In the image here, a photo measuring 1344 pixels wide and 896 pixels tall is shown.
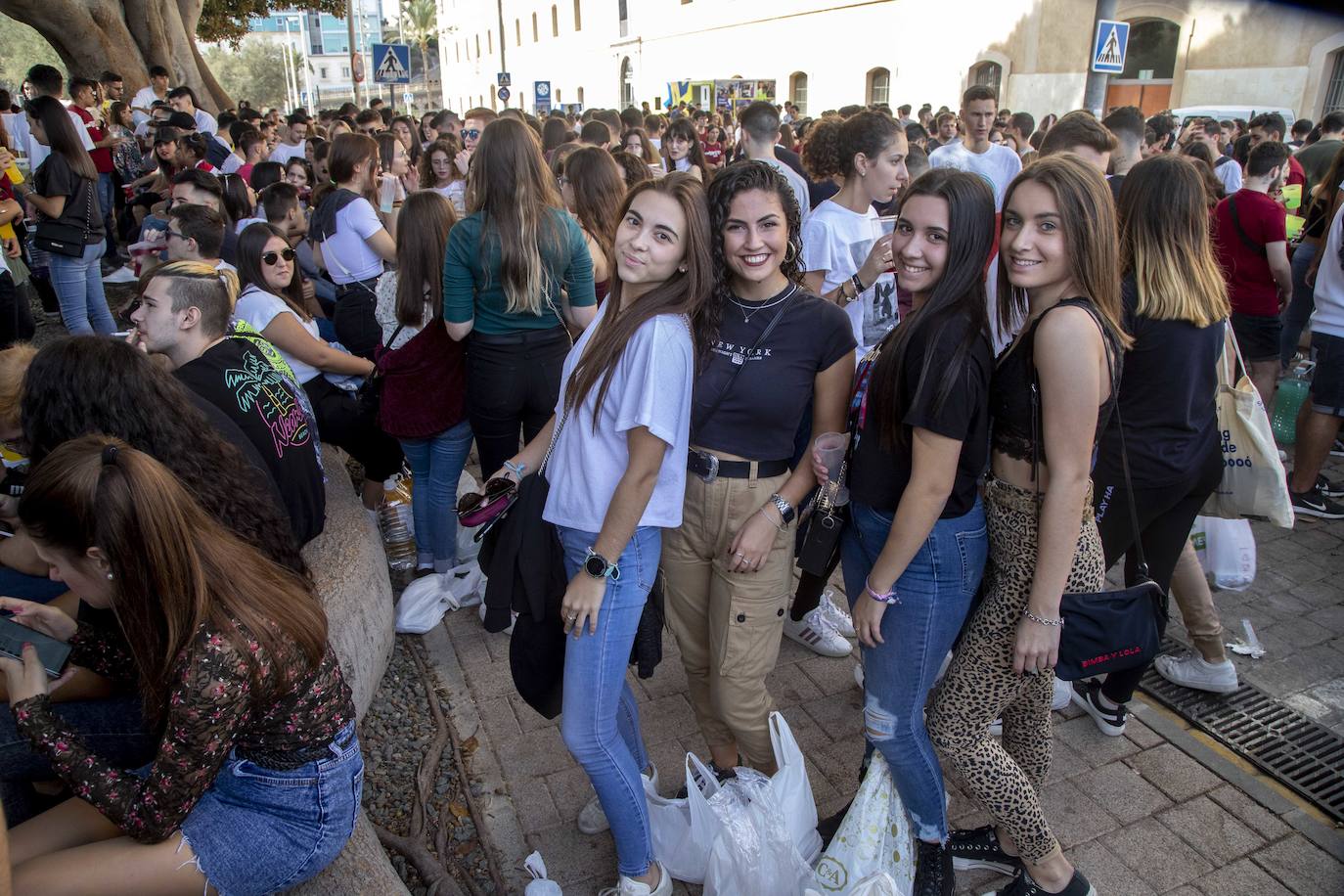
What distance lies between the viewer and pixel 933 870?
8.02 ft

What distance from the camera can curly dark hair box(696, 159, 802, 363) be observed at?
7.63 feet

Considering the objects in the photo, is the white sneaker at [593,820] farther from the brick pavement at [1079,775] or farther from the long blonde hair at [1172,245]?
the long blonde hair at [1172,245]

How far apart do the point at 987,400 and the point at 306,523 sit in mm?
2360

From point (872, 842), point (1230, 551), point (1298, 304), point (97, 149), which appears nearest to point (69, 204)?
point (97, 149)

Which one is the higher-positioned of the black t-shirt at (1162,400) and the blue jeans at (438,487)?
the black t-shirt at (1162,400)

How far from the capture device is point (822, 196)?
6402 millimetres

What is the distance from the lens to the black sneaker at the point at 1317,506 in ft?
15.8

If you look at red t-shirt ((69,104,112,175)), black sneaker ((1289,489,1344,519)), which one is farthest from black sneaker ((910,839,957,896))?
red t-shirt ((69,104,112,175))

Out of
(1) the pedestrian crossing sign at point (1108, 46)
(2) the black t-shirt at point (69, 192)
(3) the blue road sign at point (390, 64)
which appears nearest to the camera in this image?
(2) the black t-shirt at point (69, 192)

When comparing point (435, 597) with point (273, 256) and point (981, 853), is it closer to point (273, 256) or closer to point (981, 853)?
point (273, 256)

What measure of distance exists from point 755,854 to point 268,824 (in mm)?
1183

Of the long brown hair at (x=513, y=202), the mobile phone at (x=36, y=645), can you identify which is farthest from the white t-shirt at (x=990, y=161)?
the mobile phone at (x=36, y=645)

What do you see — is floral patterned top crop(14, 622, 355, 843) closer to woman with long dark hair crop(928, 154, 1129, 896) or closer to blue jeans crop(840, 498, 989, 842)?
blue jeans crop(840, 498, 989, 842)

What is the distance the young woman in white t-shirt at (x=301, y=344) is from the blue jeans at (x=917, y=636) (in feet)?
8.60
